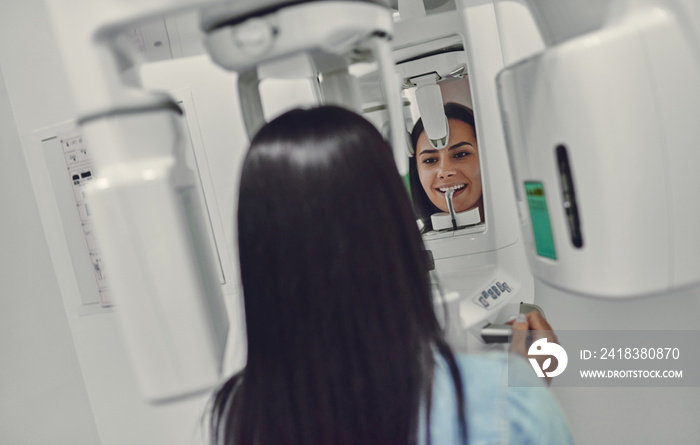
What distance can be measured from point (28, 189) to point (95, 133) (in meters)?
1.16

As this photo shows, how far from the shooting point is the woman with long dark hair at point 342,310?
21.3 inches

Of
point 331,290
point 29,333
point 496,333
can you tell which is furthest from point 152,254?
point 29,333

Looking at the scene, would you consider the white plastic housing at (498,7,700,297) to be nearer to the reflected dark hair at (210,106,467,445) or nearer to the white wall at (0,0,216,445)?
the reflected dark hair at (210,106,467,445)

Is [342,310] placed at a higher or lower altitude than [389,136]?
lower

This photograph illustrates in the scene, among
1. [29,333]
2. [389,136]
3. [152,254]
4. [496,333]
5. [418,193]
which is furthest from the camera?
[29,333]

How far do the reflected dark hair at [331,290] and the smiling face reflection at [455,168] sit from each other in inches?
16.7

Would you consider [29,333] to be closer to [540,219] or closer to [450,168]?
[450,168]

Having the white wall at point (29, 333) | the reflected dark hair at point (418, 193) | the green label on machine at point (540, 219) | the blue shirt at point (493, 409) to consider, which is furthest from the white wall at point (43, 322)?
the green label on machine at point (540, 219)

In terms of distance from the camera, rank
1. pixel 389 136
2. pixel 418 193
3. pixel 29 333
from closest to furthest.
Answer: pixel 389 136 < pixel 418 193 < pixel 29 333

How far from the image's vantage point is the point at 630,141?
504mm

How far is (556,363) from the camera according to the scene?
917 mm

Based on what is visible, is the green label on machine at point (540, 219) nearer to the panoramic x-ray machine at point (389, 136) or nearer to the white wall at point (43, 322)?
the panoramic x-ray machine at point (389, 136)

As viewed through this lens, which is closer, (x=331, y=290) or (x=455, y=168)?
(x=331, y=290)

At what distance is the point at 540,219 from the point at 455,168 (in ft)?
1.25
